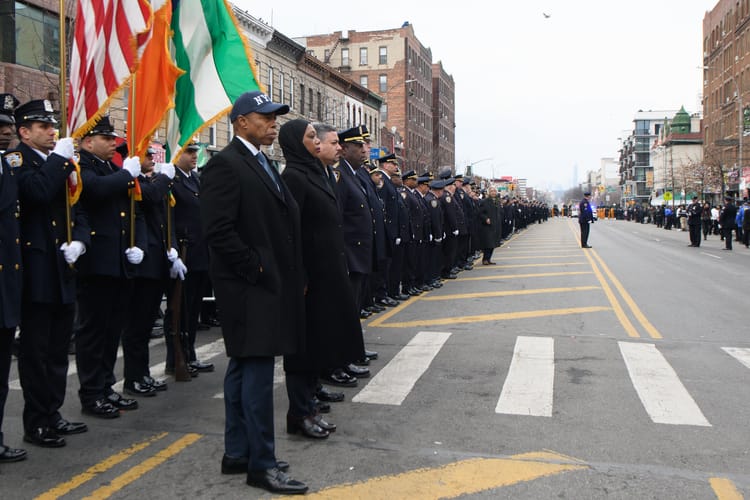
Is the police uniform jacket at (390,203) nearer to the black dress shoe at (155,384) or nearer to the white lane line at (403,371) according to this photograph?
the white lane line at (403,371)

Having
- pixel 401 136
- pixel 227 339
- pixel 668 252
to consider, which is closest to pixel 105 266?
pixel 227 339

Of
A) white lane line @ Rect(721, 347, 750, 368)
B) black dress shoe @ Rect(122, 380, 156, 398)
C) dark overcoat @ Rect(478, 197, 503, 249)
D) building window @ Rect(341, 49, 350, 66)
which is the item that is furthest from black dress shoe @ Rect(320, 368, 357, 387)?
building window @ Rect(341, 49, 350, 66)

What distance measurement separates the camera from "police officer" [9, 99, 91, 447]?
195 inches

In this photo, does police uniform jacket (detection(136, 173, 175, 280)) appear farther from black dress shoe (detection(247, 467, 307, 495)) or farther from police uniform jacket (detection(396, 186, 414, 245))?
police uniform jacket (detection(396, 186, 414, 245))

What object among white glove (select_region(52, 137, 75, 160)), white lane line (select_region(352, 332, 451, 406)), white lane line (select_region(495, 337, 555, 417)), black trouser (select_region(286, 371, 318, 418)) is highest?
white glove (select_region(52, 137, 75, 160))

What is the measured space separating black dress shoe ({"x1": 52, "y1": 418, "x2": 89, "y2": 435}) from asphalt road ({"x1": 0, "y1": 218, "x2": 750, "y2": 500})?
106 millimetres

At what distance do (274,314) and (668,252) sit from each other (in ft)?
79.9

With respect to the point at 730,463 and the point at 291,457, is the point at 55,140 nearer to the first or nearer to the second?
the point at 291,457

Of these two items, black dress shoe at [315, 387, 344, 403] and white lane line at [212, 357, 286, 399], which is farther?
white lane line at [212, 357, 286, 399]

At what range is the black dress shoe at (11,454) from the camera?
4.75m

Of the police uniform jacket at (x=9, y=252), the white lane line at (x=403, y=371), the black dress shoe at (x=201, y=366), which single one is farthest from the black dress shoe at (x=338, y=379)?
the police uniform jacket at (x=9, y=252)

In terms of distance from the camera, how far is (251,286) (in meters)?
4.23

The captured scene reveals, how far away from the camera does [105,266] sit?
573 cm

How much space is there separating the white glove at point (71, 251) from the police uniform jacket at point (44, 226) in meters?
0.03
